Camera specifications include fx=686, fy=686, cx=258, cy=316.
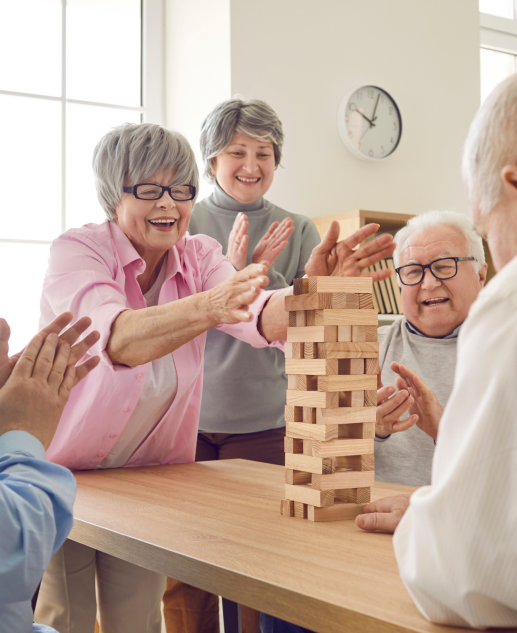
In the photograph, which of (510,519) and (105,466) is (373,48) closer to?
(105,466)

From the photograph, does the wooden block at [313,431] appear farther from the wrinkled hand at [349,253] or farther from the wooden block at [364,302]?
the wrinkled hand at [349,253]

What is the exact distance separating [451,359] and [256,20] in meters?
2.44

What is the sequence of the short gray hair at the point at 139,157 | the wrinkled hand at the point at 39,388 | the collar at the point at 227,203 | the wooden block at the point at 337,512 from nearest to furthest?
the wrinkled hand at the point at 39,388 < the wooden block at the point at 337,512 < the short gray hair at the point at 139,157 < the collar at the point at 227,203

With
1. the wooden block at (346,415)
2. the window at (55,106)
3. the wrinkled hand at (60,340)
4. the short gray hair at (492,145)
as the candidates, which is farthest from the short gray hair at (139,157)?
the window at (55,106)

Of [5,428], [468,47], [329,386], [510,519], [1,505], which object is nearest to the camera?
[510,519]

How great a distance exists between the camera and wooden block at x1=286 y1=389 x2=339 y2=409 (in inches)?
47.6

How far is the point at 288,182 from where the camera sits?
378cm

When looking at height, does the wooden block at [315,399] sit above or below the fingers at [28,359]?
below

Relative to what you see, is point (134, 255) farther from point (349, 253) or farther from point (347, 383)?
point (347, 383)

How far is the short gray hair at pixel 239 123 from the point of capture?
2289 millimetres

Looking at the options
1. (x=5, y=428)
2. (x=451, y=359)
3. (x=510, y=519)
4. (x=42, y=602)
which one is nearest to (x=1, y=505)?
(x=5, y=428)

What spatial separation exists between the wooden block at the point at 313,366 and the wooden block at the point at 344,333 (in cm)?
4

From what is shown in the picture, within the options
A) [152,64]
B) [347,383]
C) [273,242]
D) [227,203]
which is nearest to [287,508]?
[347,383]

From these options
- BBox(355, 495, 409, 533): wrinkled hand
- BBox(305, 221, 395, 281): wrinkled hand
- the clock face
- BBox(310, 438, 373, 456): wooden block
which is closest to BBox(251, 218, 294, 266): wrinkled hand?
BBox(305, 221, 395, 281): wrinkled hand
